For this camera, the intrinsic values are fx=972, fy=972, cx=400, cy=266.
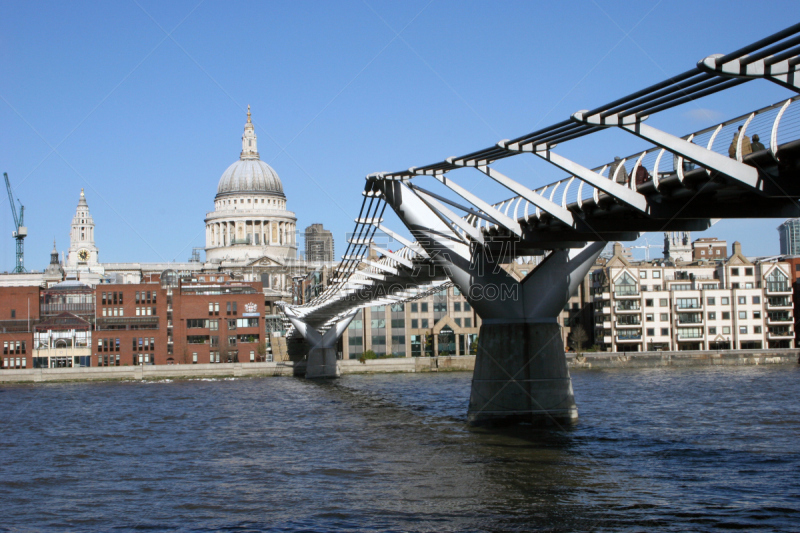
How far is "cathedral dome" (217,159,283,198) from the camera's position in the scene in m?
178

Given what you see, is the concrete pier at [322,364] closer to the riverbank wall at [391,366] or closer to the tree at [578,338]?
the riverbank wall at [391,366]

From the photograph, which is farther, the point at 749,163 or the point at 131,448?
the point at 131,448

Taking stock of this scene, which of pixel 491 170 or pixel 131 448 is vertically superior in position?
pixel 491 170

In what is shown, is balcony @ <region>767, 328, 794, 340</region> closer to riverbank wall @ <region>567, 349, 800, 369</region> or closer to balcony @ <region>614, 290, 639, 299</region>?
riverbank wall @ <region>567, 349, 800, 369</region>

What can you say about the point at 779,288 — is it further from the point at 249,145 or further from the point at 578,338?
the point at 249,145

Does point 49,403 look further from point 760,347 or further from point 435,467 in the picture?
point 760,347

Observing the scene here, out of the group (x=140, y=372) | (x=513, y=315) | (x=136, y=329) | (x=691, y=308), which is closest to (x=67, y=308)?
(x=136, y=329)

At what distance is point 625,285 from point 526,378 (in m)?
59.0

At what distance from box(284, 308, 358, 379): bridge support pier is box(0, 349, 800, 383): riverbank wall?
344 centimetres

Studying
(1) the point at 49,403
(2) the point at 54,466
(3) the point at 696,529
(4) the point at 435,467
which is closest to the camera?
(3) the point at 696,529

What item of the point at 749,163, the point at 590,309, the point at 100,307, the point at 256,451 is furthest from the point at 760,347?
the point at 749,163

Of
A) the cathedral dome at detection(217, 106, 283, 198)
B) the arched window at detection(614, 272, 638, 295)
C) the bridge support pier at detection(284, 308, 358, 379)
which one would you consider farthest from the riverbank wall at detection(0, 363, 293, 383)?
the cathedral dome at detection(217, 106, 283, 198)

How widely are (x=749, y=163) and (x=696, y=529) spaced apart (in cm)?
709

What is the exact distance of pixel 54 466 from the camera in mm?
29359
